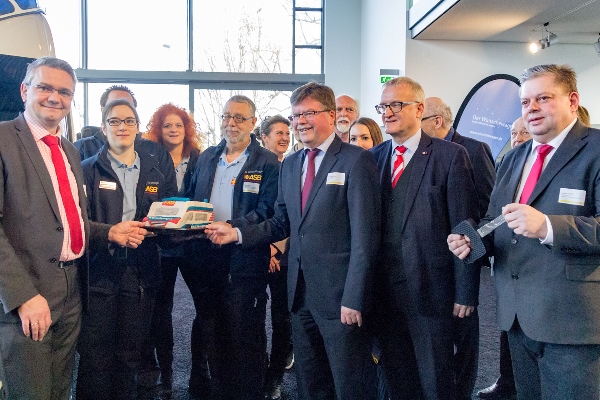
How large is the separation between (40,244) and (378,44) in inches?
296

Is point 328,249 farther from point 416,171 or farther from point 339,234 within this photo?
point 416,171

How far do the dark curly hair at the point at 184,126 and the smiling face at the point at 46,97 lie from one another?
1449 mm

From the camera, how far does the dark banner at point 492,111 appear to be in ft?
23.2

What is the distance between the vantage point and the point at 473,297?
2.19 metres

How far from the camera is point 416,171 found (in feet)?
7.52

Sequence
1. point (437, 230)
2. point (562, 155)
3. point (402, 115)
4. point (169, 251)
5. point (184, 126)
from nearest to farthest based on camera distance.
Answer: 1. point (562, 155)
2. point (437, 230)
3. point (402, 115)
4. point (169, 251)
5. point (184, 126)

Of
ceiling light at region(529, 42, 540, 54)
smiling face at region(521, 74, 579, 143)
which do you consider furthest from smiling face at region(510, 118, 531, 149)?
ceiling light at region(529, 42, 540, 54)

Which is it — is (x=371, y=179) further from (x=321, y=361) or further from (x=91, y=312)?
(x=91, y=312)

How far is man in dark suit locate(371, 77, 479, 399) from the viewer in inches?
87.1

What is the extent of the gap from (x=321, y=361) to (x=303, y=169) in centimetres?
97

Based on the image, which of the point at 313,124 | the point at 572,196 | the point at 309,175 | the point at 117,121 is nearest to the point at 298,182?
the point at 309,175

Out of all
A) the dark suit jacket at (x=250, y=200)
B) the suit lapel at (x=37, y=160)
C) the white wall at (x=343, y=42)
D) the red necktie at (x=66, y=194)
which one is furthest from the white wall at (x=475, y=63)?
the suit lapel at (x=37, y=160)

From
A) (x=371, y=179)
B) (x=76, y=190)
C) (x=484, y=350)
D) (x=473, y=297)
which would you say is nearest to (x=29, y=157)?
(x=76, y=190)

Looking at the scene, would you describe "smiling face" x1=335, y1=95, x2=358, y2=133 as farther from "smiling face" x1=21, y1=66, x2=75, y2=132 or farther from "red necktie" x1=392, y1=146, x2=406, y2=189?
"smiling face" x1=21, y1=66, x2=75, y2=132
